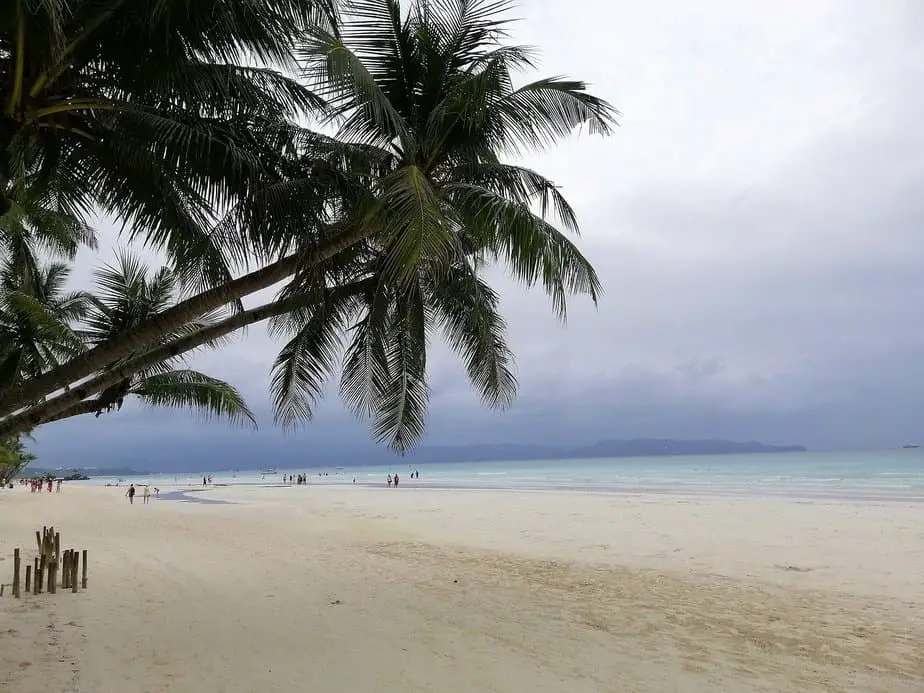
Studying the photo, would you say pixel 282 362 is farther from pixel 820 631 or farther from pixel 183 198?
pixel 820 631

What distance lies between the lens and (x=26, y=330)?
795 centimetres

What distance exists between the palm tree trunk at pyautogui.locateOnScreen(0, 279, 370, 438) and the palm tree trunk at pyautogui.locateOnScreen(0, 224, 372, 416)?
0.79 meters

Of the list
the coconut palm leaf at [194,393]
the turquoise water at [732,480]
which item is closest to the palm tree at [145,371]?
the coconut palm leaf at [194,393]

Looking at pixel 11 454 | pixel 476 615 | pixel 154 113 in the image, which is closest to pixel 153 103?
pixel 154 113

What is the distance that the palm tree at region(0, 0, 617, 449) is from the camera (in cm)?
503

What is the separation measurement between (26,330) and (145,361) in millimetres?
3085

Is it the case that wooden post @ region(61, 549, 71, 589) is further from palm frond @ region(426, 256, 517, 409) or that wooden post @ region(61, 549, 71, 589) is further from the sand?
palm frond @ region(426, 256, 517, 409)

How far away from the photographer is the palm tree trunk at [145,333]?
16.4 ft

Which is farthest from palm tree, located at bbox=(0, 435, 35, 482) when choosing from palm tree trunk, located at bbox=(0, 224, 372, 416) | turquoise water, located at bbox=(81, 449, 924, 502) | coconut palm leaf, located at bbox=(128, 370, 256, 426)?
turquoise water, located at bbox=(81, 449, 924, 502)

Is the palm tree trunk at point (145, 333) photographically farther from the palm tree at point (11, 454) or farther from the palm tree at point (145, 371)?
the palm tree at point (11, 454)

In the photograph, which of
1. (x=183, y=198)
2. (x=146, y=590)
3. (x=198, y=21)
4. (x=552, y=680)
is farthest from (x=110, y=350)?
(x=146, y=590)

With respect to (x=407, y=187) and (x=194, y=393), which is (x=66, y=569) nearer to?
(x=194, y=393)

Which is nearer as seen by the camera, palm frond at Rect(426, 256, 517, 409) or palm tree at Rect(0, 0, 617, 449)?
palm tree at Rect(0, 0, 617, 449)

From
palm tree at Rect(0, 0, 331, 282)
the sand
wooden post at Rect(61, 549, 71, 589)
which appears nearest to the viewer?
palm tree at Rect(0, 0, 331, 282)
